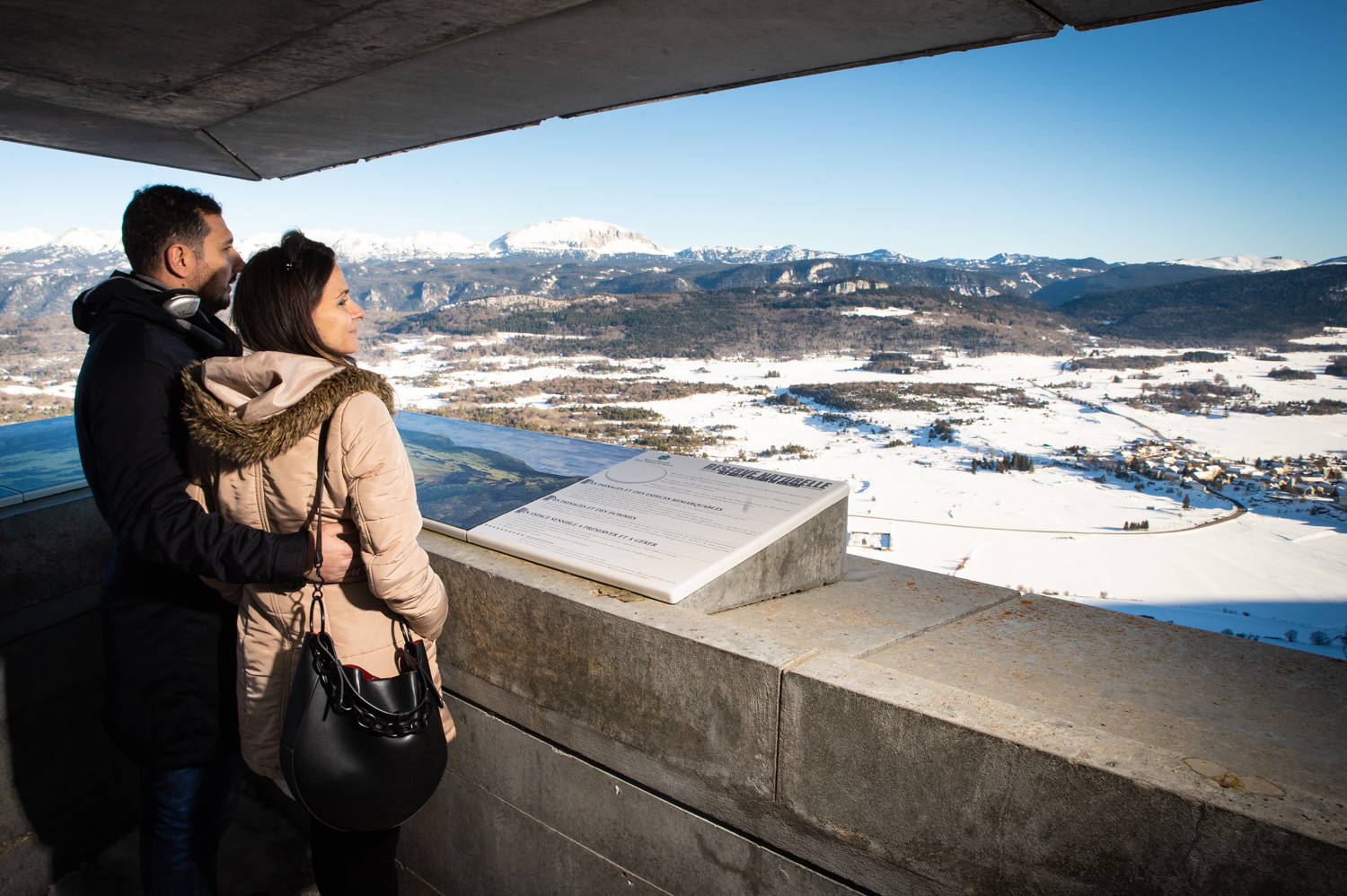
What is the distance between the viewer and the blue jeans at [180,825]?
1680mm

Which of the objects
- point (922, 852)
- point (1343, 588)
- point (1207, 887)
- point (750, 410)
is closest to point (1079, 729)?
point (1207, 887)

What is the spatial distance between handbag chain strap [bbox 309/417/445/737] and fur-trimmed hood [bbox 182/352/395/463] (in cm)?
5

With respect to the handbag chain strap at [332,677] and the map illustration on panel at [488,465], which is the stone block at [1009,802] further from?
the map illustration on panel at [488,465]

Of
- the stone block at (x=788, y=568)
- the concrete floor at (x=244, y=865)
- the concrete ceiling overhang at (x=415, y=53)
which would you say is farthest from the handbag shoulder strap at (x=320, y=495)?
the concrete floor at (x=244, y=865)

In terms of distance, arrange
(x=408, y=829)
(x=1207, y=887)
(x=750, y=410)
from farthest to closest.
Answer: (x=750, y=410), (x=408, y=829), (x=1207, y=887)

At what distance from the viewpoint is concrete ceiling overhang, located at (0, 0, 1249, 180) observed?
194 cm

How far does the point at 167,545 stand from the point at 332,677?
41 cm

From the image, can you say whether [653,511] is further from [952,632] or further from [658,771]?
[952,632]

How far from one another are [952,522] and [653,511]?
29147 mm

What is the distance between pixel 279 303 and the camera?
1.44 meters

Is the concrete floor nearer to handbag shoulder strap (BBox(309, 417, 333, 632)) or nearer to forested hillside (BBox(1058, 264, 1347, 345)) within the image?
handbag shoulder strap (BBox(309, 417, 333, 632))

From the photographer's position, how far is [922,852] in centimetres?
132

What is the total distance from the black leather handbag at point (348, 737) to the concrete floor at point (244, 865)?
124 cm

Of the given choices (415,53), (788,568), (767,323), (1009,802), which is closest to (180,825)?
(788,568)
